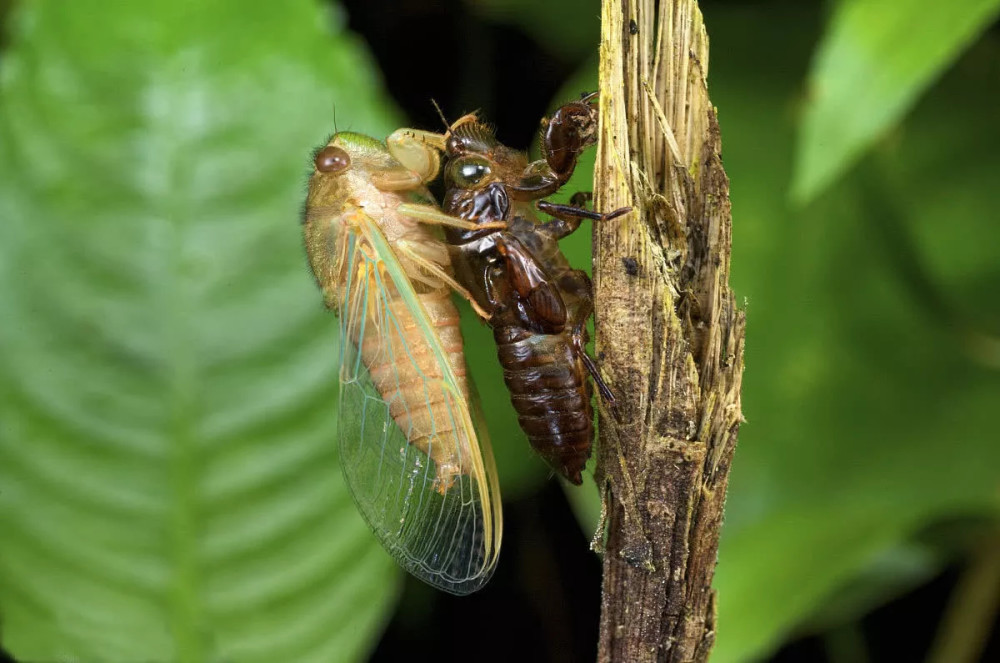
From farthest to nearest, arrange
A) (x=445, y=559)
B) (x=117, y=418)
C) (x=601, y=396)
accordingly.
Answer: (x=117, y=418)
(x=445, y=559)
(x=601, y=396)

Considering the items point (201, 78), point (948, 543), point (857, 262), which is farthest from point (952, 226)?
point (201, 78)

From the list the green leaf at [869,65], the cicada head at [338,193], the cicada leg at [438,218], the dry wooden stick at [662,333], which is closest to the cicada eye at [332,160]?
the cicada head at [338,193]

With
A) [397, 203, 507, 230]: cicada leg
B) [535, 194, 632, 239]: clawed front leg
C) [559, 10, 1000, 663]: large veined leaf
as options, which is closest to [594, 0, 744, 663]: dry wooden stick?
[535, 194, 632, 239]: clawed front leg

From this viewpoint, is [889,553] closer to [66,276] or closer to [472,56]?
[472,56]

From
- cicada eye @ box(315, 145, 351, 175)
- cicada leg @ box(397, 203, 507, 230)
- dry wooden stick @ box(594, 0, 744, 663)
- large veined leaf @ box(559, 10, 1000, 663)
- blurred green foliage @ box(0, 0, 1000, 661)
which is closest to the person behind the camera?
dry wooden stick @ box(594, 0, 744, 663)

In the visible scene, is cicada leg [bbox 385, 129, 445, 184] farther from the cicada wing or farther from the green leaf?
the green leaf
